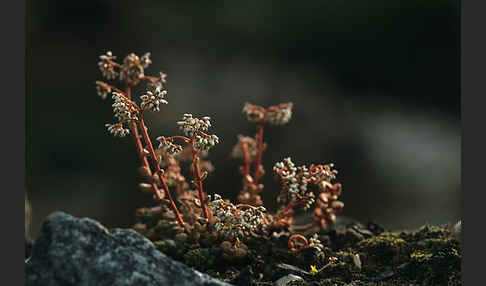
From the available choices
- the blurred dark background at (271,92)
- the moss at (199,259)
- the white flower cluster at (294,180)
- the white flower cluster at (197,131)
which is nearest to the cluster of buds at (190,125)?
the white flower cluster at (197,131)

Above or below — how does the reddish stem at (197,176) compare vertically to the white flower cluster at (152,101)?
below

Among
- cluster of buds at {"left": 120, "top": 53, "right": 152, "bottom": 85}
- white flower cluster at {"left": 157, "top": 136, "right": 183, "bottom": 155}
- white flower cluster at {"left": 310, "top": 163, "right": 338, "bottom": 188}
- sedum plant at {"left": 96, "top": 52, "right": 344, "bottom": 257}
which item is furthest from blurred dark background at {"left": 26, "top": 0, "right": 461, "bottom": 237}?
white flower cluster at {"left": 157, "top": 136, "right": 183, "bottom": 155}

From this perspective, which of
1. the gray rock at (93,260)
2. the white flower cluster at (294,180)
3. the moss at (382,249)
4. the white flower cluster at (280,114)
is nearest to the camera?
the gray rock at (93,260)

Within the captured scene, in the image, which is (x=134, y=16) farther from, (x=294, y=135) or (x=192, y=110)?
(x=294, y=135)

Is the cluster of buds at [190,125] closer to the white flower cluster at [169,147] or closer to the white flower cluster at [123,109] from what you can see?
the white flower cluster at [169,147]

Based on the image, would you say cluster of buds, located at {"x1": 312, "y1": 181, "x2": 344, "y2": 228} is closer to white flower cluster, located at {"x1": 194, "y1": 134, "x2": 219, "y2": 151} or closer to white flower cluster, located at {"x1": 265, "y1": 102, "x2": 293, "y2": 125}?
white flower cluster, located at {"x1": 265, "y1": 102, "x2": 293, "y2": 125}

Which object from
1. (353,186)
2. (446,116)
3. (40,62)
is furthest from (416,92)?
(40,62)
